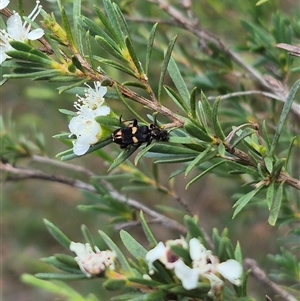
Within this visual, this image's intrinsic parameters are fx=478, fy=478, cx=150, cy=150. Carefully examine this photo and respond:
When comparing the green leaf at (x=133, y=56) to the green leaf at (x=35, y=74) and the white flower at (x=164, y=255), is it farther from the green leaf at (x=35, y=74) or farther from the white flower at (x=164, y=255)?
the white flower at (x=164, y=255)

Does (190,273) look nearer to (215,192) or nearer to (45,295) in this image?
(215,192)

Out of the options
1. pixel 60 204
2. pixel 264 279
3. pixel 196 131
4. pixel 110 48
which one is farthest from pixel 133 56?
pixel 60 204

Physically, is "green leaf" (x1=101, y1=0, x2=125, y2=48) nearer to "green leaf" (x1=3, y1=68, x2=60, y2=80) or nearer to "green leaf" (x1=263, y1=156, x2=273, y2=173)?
"green leaf" (x1=3, y1=68, x2=60, y2=80)

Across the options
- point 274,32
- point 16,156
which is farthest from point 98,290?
point 274,32

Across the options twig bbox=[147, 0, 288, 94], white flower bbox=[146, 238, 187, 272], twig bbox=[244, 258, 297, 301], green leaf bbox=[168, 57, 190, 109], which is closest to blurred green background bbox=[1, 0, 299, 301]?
twig bbox=[147, 0, 288, 94]

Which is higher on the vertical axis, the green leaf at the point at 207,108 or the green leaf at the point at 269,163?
the green leaf at the point at 207,108

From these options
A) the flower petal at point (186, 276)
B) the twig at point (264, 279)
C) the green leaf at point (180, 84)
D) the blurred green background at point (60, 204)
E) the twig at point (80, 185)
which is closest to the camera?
the flower petal at point (186, 276)

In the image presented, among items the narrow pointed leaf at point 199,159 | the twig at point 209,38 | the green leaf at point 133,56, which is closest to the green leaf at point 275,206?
the narrow pointed leaf at point 199,159
